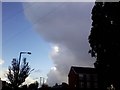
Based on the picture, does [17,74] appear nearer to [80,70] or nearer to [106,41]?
[106,41]

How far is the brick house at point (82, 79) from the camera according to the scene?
7331 centimetres

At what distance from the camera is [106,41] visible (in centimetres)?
3881

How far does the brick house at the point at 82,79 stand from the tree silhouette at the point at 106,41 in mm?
31986

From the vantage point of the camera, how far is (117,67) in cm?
3681

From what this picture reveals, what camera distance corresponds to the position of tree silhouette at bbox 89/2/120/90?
3744 centimetres

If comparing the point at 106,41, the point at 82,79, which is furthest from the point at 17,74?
the point at 82,79

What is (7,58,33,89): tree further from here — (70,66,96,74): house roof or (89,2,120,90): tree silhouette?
(70,66,96,74): house roof

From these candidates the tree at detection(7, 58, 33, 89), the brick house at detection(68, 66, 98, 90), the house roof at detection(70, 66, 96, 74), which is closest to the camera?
the tree at detection(7, 58, 33, 89)

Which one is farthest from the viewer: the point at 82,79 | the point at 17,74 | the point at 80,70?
the point at 80,70

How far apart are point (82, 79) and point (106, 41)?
3674 cm

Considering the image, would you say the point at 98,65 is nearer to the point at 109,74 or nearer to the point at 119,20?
the point at 109,74

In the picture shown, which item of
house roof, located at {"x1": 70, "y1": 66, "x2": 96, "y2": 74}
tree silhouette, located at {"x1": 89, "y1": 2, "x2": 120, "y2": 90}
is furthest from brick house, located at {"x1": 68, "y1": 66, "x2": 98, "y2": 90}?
tree silhouette, located at {"x1": 89, "y1": 2, "x2": 120, "y2": 90}

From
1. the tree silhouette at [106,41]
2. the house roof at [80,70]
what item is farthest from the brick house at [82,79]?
the tree silhouette at [106,41]

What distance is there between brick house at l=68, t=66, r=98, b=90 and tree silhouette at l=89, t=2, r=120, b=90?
32.0m
